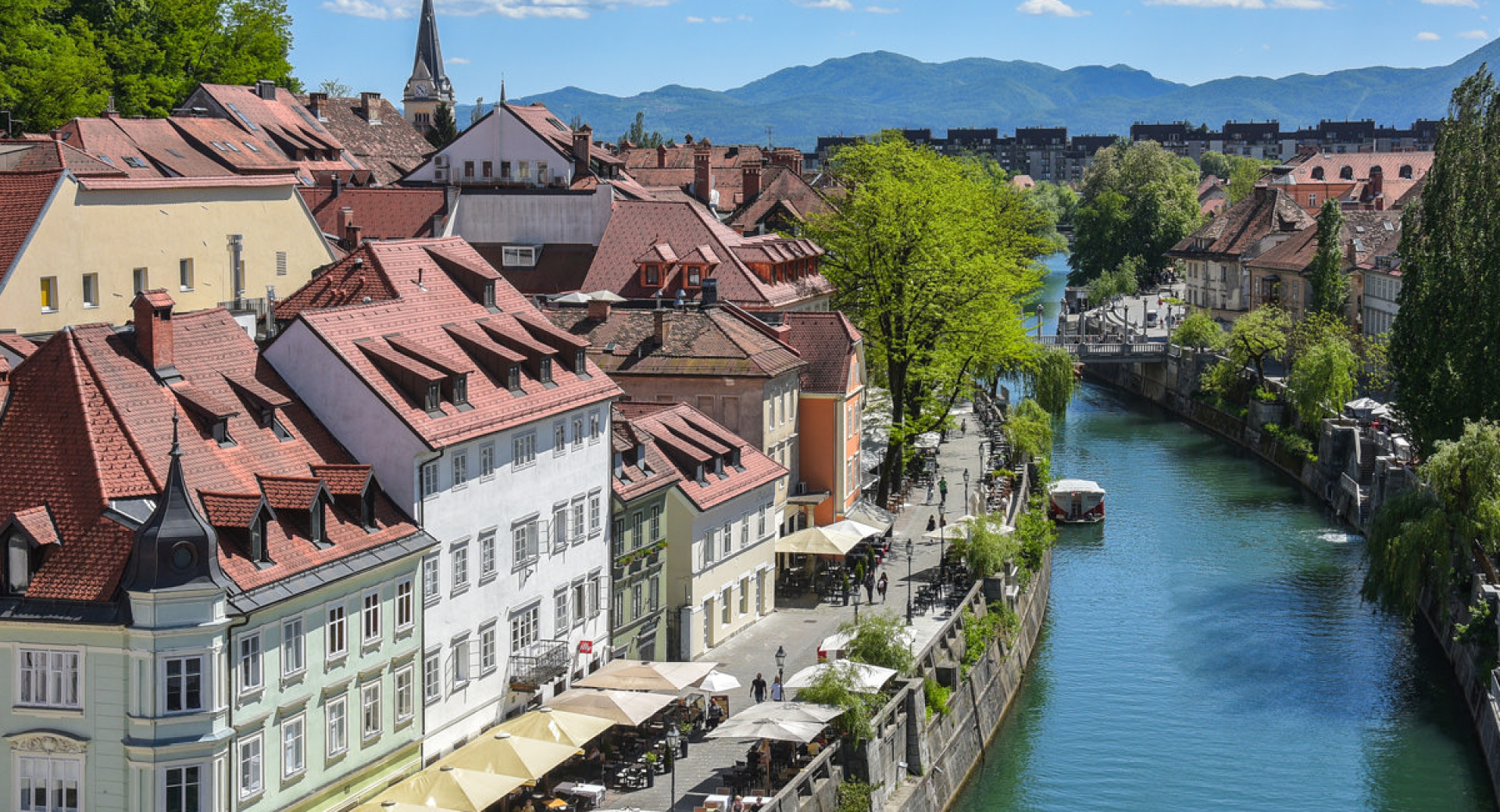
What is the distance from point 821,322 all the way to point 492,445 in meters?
23.8

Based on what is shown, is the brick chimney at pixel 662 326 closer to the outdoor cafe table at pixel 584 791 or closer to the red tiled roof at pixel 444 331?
the red tiled roof at pixel 444 331

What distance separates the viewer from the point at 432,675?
37875mm

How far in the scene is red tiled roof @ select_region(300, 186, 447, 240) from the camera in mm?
74312

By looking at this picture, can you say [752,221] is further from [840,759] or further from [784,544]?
[840,759]

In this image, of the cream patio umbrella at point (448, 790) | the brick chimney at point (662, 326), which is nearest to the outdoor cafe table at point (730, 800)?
the cream patio umbrella at point (448, 790)

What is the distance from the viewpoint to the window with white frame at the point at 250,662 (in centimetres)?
3139

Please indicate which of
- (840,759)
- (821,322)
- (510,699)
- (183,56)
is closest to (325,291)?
(510,699)

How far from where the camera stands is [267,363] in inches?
1496

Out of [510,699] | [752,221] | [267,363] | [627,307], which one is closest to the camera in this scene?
[267,363]

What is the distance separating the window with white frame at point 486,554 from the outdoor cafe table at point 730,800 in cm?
629

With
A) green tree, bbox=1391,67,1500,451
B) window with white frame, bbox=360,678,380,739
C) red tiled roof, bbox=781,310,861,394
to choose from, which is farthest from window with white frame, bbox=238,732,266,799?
green tree, bbox=1391,67,1500,451

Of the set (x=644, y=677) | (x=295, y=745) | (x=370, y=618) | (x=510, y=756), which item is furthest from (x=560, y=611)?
(x=295, y=745)

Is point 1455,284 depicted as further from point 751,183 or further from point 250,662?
point 751,183

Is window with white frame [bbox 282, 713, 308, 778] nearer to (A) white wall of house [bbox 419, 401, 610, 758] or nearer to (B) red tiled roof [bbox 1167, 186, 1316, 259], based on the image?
(A) white wall of house [bbox 419, 401, 610, 758]
